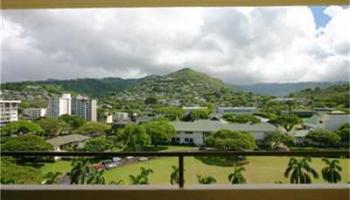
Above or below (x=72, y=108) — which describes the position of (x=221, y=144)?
below

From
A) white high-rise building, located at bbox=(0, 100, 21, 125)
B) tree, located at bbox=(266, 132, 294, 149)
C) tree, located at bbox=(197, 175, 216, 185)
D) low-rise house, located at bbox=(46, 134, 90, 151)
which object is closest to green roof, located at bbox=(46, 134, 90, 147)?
low-rise house, located at bbox=(46, 134, 90, 151)

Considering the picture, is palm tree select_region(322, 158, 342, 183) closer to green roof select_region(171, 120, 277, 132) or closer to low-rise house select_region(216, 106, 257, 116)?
green roof select_region(171, 120, 277, 132)

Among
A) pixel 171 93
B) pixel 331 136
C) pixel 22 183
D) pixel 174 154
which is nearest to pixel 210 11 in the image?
pixel 171 93

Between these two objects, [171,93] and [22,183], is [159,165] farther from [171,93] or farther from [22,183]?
[22,183]

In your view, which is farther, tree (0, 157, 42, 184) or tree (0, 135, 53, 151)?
tree (0, 135, 53, 151)

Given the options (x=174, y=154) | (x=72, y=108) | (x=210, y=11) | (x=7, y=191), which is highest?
(x=210, y=11)

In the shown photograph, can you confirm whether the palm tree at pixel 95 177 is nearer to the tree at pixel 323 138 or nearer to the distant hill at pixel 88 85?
the distant hill at pixel 88 85
